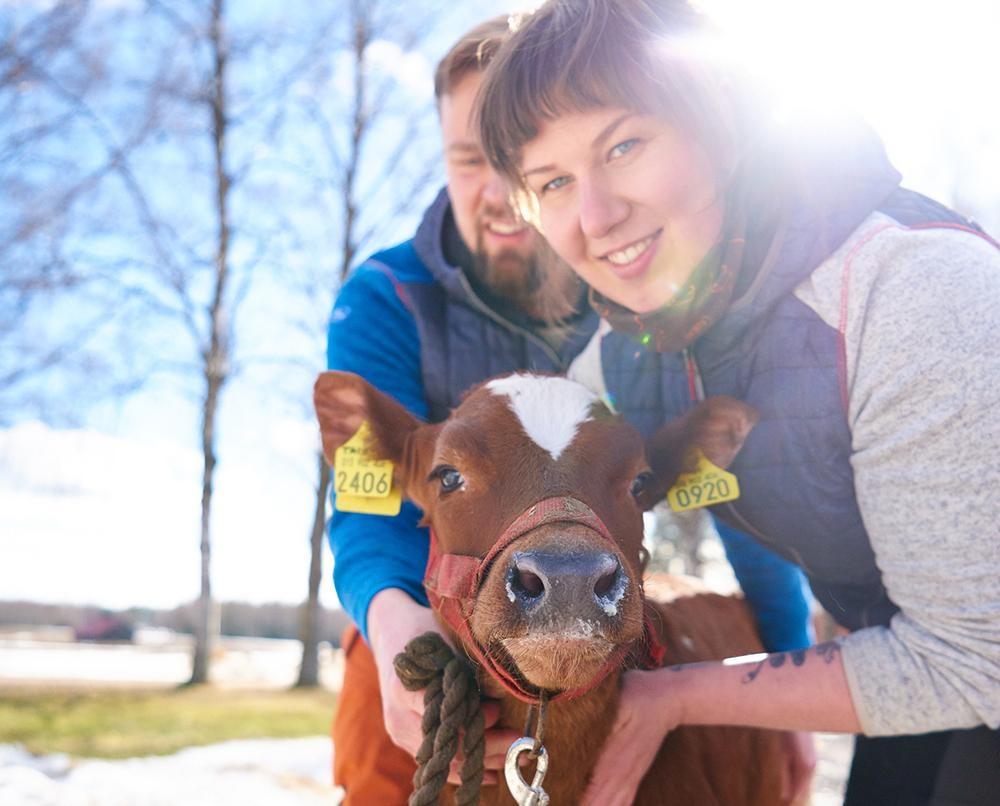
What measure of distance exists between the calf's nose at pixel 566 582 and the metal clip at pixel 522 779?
1.58ft

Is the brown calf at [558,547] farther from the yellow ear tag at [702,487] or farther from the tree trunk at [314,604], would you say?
the tree trunk at [314,604]

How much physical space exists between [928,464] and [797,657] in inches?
25.4

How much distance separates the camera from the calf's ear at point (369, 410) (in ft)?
9.68

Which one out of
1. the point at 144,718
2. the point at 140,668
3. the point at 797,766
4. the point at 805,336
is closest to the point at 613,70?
the point at 805,336

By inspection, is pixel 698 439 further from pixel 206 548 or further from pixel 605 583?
pixel 206 548

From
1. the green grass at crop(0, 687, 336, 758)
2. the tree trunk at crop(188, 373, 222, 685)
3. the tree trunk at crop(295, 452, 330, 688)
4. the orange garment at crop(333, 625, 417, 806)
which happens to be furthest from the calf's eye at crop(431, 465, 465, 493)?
the tree trunk at crop(295, 452, 330, 688)

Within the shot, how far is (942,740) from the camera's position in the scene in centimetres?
253

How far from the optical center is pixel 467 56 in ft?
12.1

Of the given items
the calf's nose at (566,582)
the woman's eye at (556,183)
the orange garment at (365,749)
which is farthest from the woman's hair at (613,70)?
the orange garment at (365,749)

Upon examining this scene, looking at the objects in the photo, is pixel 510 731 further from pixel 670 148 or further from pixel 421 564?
pixel 670 148

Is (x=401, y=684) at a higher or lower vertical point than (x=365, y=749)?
higher

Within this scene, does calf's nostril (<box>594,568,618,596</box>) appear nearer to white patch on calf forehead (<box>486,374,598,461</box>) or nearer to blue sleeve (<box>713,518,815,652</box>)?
white patch on calf forehead (<box>486,374,598,461</box>)

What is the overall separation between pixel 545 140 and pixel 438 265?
3.80 ft

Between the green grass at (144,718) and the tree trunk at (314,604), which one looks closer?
the green grass at (144,718)
